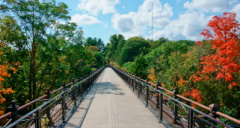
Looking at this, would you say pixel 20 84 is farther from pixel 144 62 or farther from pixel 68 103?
pixel 144 62

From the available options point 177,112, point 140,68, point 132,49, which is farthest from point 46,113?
point 132,49

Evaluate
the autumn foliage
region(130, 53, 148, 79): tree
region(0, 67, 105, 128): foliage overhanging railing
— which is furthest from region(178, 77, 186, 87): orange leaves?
region(130, 53, 148, 79): tree

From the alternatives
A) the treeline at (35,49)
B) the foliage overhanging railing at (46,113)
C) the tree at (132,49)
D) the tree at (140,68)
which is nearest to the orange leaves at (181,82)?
the treeline at (35,49)

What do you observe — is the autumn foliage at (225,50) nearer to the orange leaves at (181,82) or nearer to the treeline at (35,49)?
the orange leaves at (181,82)

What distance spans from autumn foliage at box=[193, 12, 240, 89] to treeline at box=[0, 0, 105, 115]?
14.9 meters

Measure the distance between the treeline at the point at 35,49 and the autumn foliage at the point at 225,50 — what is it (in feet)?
49.0

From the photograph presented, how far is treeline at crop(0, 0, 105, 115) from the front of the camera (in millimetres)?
15852

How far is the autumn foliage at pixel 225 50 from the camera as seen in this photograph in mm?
14742

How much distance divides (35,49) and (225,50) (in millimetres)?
18656

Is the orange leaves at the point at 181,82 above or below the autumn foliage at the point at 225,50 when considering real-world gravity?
below

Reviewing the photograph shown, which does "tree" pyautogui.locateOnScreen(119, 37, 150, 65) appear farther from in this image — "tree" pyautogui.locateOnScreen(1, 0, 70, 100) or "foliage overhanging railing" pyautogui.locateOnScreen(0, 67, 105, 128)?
"foliage overhanging railing" pyautogui.locateOnScreen(0, 67, 105, 128)

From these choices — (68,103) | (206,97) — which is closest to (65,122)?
(68,103)

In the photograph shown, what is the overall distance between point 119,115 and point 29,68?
631 inches

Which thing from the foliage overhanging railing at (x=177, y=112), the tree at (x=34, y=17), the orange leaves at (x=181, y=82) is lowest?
the orange leaves at (x=181, y=82)
